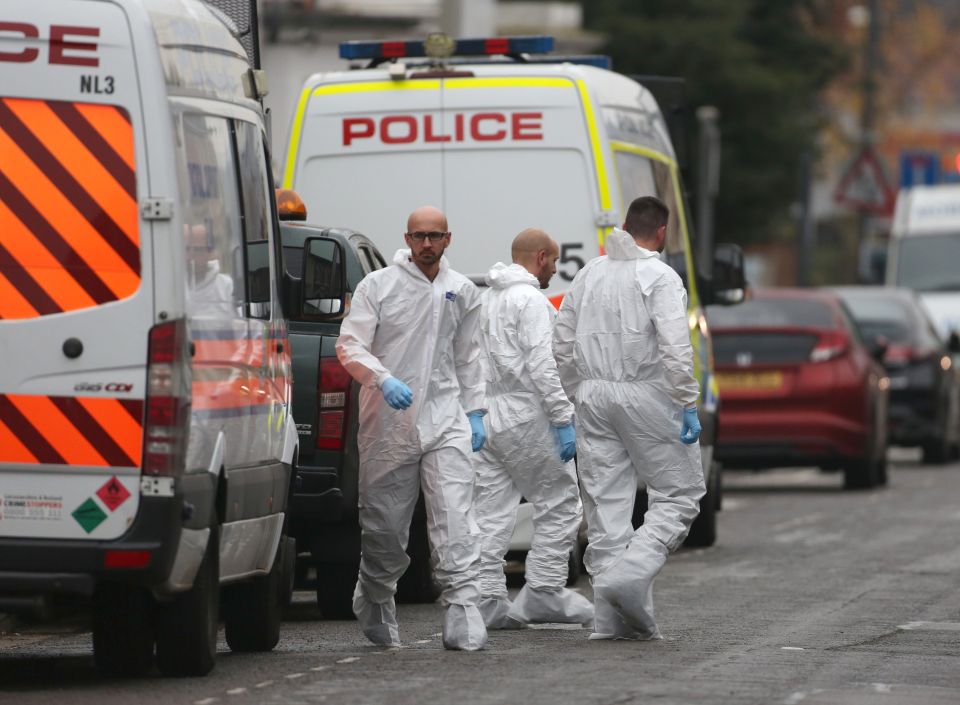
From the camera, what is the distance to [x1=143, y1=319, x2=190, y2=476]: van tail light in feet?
27.7

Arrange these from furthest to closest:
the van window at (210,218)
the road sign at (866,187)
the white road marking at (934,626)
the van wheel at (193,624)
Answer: the road sign at (866,187)
the white road marking at (934,626)
the van wheel at (193,624)
the van window at (210,218)

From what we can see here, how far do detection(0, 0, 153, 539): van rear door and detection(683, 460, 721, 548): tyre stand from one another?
755 cm

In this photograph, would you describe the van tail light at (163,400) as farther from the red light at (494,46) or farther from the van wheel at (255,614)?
the red light at (494,46)

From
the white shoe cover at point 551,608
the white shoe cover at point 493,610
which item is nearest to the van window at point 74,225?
the white shoe cover at point 493,610

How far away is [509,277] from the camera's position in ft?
37.4

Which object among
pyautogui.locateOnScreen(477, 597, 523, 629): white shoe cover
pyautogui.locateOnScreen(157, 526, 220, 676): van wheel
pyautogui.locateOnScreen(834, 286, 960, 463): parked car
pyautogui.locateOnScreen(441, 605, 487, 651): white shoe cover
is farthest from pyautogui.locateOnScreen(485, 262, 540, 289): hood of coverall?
pyautogui.locateOnScreen(834, 286, 960, 463): parked car

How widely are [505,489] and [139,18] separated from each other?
11.4 ft

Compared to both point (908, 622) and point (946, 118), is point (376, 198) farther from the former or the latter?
point (946, 118)

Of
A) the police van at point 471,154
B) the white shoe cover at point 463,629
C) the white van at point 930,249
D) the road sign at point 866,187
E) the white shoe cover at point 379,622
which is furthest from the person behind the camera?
the white van at point 930,249

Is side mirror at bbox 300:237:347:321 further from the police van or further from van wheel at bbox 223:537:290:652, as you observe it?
the police van

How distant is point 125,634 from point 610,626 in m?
2.22

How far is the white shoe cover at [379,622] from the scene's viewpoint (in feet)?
33.9

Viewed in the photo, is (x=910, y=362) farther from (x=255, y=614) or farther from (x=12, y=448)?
(x=12, y=448)

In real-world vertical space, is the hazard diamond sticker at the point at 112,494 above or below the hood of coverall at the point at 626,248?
below
